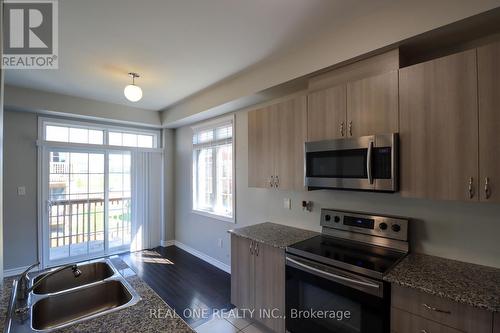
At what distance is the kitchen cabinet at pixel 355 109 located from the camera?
179 cm

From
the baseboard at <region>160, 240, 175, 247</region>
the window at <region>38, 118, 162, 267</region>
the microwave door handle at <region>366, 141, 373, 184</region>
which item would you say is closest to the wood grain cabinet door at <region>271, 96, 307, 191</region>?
the microwave door handle at <region>366, 141, 373, 184</region>

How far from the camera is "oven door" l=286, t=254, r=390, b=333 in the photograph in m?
1.58

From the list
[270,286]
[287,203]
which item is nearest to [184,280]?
[270,286]

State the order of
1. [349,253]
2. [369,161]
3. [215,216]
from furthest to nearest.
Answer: [215,216] < [349,253] < [369,161]

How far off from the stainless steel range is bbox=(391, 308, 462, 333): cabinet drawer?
4cm

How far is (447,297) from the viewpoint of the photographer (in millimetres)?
1302

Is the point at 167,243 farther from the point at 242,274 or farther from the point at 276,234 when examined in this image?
the point at 276,234

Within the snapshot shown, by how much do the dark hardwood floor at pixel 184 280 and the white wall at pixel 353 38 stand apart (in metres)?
2.53

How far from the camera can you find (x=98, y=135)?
14.5 ft

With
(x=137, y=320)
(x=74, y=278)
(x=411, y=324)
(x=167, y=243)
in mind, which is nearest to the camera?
(x=137, y=320)

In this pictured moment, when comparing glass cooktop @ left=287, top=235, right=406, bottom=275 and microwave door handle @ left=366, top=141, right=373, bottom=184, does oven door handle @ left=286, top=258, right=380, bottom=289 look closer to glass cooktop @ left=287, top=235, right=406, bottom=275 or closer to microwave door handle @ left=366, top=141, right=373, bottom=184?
glass cooktop @ left=287, top=235, right=406, bottom=275

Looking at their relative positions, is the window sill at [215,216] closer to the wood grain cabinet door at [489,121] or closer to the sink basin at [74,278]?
the sink basin at [74,278]

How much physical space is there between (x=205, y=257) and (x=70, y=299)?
298cm

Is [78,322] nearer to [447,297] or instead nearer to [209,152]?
[447,297]
